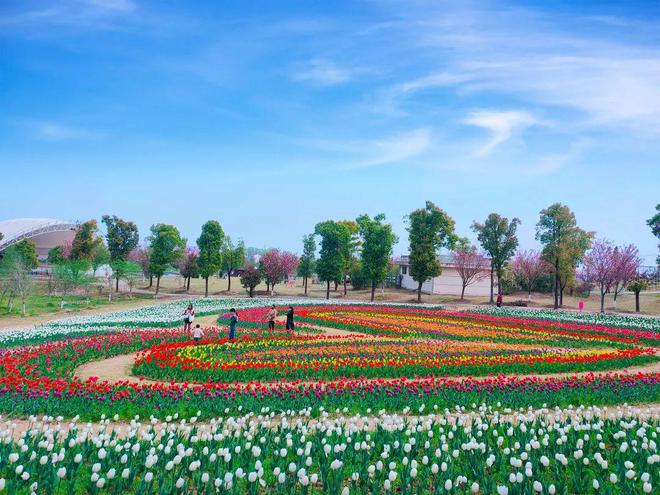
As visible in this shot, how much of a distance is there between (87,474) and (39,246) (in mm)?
92748

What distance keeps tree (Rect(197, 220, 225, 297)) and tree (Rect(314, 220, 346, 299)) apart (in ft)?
36.6

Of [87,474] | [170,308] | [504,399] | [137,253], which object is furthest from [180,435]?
[137,253]

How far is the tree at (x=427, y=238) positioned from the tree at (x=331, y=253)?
7.58 metres

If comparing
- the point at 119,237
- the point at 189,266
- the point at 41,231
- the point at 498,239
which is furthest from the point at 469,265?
the point at 41,231

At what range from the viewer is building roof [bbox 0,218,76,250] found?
74.2 metres

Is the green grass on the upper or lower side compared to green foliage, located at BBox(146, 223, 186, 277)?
lower

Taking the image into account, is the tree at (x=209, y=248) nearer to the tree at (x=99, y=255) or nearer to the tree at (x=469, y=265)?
the tree at (x=99, y=255)

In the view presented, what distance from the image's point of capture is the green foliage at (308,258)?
66250mm

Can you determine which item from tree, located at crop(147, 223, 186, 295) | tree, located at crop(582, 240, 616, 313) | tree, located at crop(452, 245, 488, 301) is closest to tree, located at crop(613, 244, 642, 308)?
tree, located at crop(582, 240, 616, 313)

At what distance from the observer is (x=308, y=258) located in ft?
221

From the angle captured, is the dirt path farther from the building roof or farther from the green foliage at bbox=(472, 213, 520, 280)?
the building roof

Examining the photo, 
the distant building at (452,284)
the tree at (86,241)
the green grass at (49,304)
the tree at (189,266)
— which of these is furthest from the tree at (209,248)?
the distant building at (452,284)

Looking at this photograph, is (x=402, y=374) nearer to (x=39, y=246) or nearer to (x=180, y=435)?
(x=180, y=435)

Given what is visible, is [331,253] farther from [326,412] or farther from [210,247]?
[326,412]
